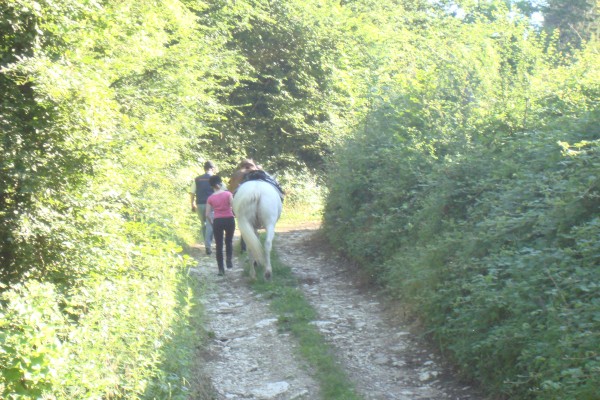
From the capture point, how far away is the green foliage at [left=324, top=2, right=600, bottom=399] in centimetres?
631

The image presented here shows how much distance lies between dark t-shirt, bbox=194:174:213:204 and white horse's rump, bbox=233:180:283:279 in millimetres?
2590

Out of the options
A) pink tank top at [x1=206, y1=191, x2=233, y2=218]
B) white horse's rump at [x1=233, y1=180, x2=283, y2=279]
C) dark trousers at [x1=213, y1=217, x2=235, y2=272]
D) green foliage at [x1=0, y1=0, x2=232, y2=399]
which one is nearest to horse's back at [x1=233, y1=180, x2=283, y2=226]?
white horse's rump at [x1=233, y1=180, x2=283, y2=279]

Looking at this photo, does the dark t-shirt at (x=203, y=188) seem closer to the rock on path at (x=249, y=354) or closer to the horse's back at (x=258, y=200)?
the horse's back at (x=258, y=200)

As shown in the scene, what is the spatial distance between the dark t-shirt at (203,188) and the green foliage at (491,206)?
8.94 feet

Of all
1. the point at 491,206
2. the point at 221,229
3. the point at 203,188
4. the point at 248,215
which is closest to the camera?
the point at 491,206

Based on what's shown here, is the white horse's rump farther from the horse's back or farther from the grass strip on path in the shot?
the grass strip on path

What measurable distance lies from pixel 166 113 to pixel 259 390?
7076mm

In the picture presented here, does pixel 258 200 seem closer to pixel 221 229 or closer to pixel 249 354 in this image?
pixel 221 229

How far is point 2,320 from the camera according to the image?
5234 mm

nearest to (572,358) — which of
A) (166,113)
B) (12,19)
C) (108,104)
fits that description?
(108,104)

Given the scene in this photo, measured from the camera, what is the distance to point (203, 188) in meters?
15.7

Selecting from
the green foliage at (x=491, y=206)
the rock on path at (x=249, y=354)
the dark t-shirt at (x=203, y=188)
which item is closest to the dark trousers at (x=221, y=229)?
the rock on path at (x=249, y=354)

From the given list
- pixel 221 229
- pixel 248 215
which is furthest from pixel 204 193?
pixel 248 215

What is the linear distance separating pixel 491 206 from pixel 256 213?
5.25 m
